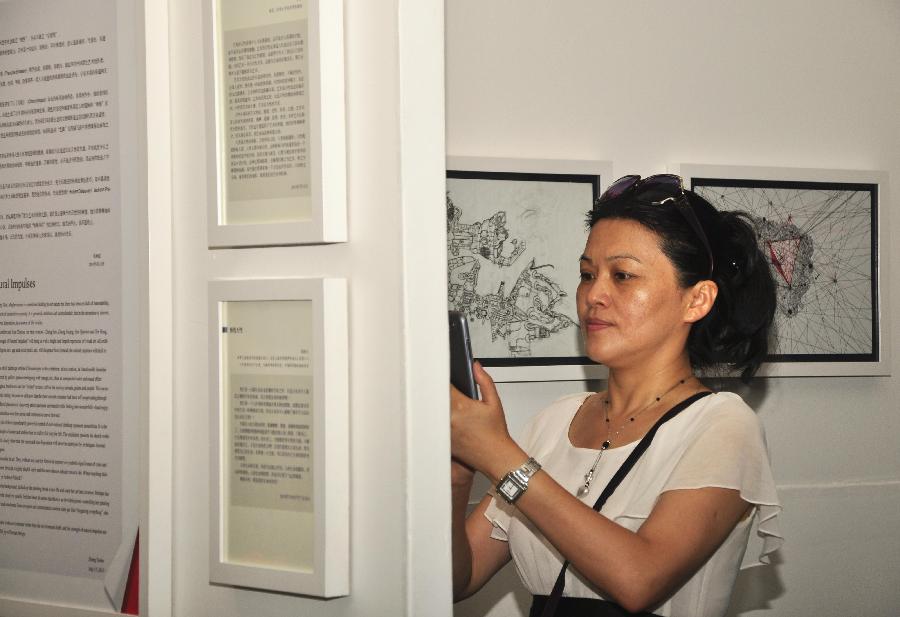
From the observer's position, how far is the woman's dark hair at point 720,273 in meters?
2.18

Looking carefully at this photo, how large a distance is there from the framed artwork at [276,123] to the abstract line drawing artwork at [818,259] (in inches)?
91.6

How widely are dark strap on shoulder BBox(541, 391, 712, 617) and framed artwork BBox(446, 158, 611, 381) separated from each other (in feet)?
3.41

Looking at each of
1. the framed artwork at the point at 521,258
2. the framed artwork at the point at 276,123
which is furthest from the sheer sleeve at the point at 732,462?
the framed artwork at the point at 521,258

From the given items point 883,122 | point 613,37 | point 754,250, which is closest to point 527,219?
point 613,37

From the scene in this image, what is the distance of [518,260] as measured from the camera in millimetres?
3098

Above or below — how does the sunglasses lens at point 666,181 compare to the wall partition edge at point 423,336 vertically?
above

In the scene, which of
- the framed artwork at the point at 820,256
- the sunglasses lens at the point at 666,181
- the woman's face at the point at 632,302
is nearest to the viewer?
the woman's face at the point at 632,302

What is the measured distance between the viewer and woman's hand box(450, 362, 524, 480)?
5.10ft

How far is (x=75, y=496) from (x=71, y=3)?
74 cm

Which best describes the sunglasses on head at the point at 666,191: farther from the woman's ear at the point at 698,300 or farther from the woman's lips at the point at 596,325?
the woman's lips at the point at 596,325

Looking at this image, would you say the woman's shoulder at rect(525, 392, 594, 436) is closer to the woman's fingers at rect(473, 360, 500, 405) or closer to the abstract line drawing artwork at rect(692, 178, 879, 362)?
the woman's fingers at rect(473, 360, 500, 405)

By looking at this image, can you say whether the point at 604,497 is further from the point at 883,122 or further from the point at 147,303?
the point at 883,122

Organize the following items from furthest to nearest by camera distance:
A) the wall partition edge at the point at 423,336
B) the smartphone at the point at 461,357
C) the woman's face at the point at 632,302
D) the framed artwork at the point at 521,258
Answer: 1. the framed artwork at the point at 521,258
2. the woman's face at the point at 632,302
3. the smartphone at the point at 461,357
4. the wall partition edge at the point at 423,336

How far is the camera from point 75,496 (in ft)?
4.77
